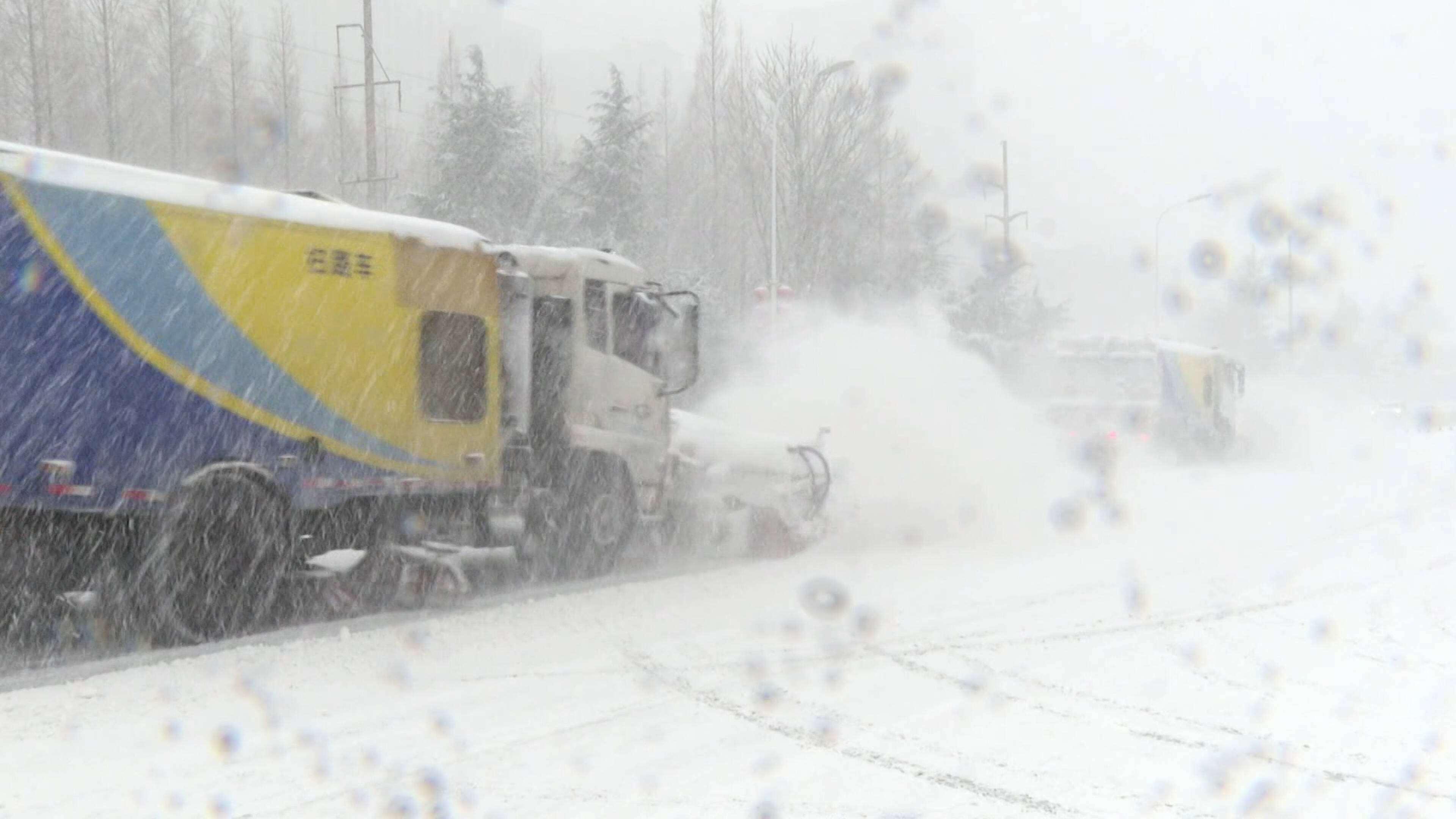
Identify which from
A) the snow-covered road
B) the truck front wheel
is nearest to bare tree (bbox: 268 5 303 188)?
the truck front wheel

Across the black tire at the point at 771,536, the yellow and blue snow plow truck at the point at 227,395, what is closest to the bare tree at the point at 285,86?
the black tire at the point at 771,536

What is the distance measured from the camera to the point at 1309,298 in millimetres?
71875

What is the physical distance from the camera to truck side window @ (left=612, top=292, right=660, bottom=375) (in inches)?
533

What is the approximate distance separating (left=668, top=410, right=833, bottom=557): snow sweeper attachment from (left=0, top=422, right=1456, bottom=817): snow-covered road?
2.64 meters

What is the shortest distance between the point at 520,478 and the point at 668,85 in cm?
5548

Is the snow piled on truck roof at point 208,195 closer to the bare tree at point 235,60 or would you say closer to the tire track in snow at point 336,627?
the tire track in snow at point 336,627

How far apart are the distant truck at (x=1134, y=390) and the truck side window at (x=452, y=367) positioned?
15.8 metres

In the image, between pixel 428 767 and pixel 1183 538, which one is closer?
pixel 428 767

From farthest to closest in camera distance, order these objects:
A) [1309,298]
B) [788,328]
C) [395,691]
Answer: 1. [1309,298]
2. [788,328]
3. [395,691]

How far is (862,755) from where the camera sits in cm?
615

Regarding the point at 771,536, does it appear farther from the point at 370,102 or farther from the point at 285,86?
the point at 285,86

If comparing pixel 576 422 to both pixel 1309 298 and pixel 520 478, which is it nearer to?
pixel 520 478

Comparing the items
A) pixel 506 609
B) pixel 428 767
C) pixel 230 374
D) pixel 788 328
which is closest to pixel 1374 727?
pixel 428 767

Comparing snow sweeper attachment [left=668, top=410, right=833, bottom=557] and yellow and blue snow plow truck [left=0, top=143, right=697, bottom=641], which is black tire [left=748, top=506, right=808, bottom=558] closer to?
snow sweeper attachment [left=668, top=410, right=833, bottom=557]
